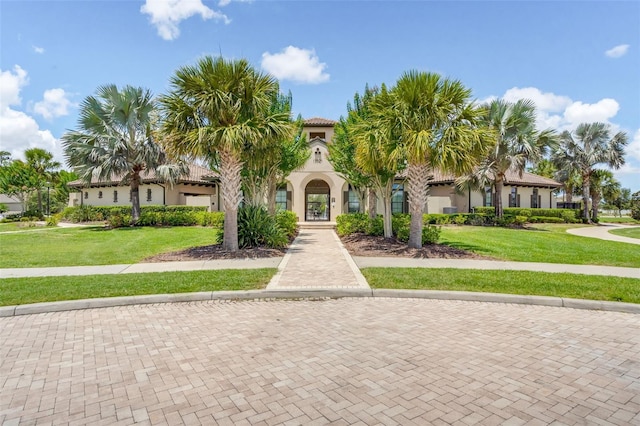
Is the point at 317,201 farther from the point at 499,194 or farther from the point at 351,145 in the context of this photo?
the point at 351,145

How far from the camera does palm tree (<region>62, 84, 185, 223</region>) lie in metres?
21.3

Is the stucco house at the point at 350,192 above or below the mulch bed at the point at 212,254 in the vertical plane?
above

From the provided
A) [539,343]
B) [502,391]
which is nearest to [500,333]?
[539,343]

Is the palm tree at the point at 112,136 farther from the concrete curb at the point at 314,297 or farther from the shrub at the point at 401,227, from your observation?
the concrete curb at the point at 314,297

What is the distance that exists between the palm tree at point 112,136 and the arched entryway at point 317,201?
12700mm

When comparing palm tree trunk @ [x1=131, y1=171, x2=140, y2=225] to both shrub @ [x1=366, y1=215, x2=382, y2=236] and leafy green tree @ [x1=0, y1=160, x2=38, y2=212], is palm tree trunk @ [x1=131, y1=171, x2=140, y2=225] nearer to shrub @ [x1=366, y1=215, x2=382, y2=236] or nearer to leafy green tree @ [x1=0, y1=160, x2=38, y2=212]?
shrub @ [x1=366, y1=215, x2=382, y2=236]

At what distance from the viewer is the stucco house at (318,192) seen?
2733 cm

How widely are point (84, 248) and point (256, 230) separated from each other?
6.87 m

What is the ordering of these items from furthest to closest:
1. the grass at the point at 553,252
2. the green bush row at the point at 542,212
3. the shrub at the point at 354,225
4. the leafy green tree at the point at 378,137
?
the green bush row at the point at 542,212, the shrub at the point at 354,225, the leafy green tree at the point at 378,137, the grass at the point at 553,252

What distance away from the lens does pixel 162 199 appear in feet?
92.9

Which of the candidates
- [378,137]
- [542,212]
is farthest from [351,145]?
[542,212]

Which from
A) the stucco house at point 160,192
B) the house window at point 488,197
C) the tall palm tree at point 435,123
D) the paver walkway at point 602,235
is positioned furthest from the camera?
the house window at point 488,197

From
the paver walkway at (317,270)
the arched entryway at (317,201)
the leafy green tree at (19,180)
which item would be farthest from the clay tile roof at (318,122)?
the leafy green tree at (19,180)

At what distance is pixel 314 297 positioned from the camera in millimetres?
7391
